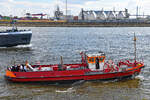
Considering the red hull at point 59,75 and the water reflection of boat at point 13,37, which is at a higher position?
the water reflection of boat at point 13,37

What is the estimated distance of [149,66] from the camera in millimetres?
32562

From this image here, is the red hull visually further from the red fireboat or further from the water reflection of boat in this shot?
the water reflection of boat

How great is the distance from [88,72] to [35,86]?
6.21 m

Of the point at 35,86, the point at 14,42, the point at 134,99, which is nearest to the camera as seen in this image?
the point at 134,99

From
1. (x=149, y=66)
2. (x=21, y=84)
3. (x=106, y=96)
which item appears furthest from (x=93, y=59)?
(x=149, y=66)

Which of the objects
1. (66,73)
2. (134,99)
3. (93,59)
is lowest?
(134,99)

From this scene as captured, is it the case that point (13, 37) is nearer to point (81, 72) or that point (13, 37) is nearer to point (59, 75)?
point (59, 75)

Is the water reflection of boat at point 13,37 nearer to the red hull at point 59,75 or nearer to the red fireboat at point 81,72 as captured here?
the red fireboat at point 81,72

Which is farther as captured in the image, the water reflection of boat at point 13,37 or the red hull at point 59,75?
the water reflection of boat at point 13,37

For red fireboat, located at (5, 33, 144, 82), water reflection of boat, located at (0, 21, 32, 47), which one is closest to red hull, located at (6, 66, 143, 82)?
red fireboat, located at (5, 33, 144, 82)

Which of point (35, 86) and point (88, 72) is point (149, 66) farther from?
point (35, 86)

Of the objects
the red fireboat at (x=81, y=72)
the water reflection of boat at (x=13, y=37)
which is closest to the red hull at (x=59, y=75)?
the red fireboat at (x=81, y=72)

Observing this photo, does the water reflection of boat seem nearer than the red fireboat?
No

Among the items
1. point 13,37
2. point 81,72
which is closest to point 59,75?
point 81,72
